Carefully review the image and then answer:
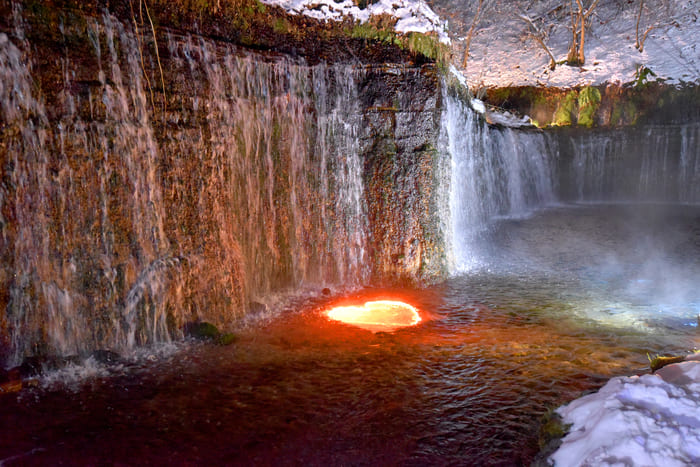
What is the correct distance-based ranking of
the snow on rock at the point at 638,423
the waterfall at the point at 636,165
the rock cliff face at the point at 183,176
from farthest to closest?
1. the waterfall at the point at 636,165
2. the rock cliff face at the point at 183,176
3. the snow on rock at the point at 638,423

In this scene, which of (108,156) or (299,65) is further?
(299,65)

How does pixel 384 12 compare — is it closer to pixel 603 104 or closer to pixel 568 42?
pixel 603 104

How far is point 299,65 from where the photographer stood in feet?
19.2

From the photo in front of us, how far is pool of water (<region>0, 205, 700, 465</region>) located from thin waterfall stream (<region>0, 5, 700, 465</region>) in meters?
0.02

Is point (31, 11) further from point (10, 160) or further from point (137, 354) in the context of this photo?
point (137, 354)

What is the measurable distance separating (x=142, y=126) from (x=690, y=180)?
55.3 feet

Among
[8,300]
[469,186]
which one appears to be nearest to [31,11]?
[8,300]

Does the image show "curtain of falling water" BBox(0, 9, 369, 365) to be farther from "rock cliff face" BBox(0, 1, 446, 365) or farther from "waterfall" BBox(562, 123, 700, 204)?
"waterfall" BBox(562, 123, 700, 204)

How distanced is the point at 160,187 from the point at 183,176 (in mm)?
279

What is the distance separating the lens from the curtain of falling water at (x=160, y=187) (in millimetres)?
4012

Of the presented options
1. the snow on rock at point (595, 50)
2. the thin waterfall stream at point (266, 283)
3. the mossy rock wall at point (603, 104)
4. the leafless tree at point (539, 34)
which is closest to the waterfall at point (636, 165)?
the mossy rock wall at point (603, 104)

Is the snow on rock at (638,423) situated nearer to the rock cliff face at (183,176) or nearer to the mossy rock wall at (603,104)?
the rock cliff face at (183,176)

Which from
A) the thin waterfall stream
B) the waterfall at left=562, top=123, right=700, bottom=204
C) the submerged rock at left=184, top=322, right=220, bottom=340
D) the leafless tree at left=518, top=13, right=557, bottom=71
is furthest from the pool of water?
the leafless tree at left=518, top=13, right=557, bottom=71

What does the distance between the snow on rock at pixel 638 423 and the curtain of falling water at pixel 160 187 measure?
3.79 m
